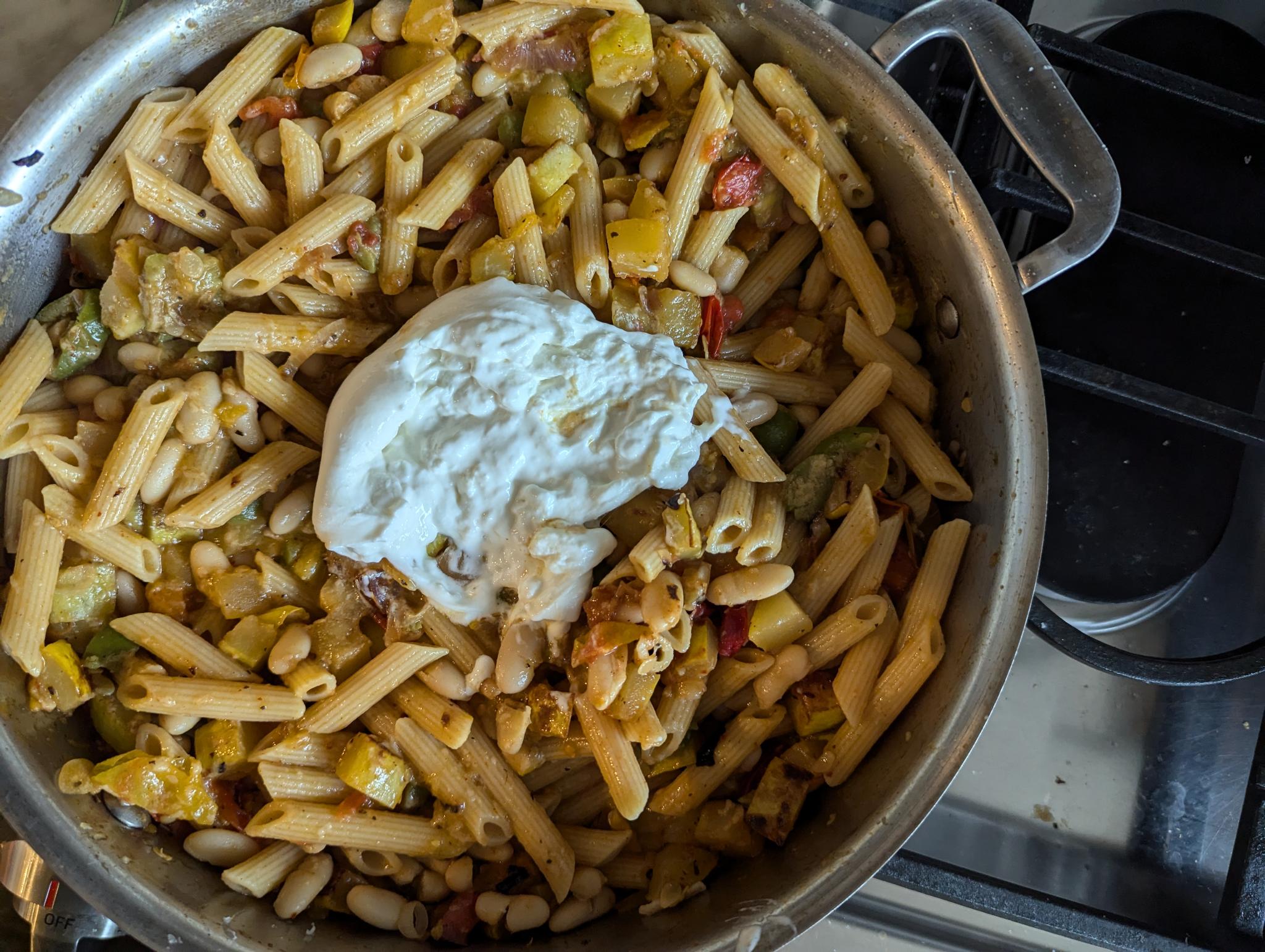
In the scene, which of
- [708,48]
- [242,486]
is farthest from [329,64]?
[242,486]

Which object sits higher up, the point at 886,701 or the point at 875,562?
the point at 875,562

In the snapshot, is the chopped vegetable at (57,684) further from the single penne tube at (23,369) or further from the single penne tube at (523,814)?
the single penne tube at (523,814)

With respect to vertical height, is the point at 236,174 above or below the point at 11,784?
above

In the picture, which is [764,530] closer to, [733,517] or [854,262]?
[733,517]

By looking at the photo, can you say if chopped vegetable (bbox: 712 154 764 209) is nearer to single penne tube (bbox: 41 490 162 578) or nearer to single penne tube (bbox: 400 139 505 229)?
single penne tube (bbox: 400 139 505 229)

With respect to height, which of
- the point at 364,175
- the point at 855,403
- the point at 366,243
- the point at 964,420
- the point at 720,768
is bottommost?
the point at 720,768

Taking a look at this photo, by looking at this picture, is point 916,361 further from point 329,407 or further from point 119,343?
point 119,343

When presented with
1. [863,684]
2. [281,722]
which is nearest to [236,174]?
[281,722]
